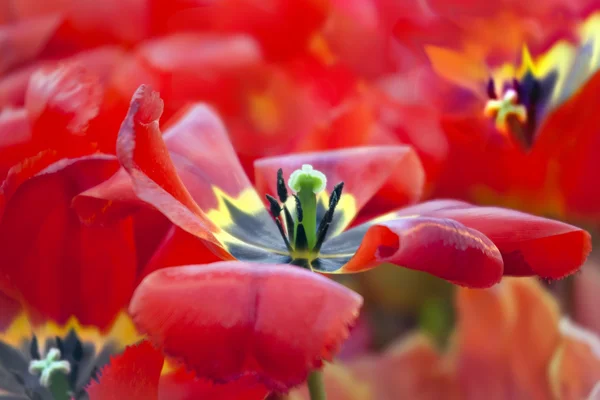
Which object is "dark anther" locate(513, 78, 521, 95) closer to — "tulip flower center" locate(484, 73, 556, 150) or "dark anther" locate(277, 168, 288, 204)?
"tulip flower center" locate(484, 73, 556, 150)

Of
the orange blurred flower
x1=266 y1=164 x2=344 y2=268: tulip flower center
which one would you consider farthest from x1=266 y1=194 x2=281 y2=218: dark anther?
the orange blurred flower

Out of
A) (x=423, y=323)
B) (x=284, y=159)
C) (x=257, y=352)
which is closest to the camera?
(x=257, y=352)

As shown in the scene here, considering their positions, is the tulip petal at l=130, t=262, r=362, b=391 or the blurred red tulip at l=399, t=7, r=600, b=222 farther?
the blurred red tulip at l=399, t=7, r=600, b=222

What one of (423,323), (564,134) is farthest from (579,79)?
(423,323)

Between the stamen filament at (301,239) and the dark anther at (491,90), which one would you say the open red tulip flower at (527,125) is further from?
the stamen filament at (301,239)

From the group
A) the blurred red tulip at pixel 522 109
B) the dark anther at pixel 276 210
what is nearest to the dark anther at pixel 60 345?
the dark anther at pixel 276 210

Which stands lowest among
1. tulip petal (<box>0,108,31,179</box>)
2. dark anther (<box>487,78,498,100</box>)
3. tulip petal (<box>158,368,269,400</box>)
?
tulip petal (<box>158,368,269,400</box>)

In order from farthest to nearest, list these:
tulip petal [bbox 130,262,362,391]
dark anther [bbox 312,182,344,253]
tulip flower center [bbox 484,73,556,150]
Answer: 1. tulip flower center [bbox 484,73,556,150]
2. dark anther [bbox 312,182,344,253]
3. tulip petal [bbox 130,262,362,391]

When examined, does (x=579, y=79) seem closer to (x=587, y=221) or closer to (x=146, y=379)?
(x=587, y=221)

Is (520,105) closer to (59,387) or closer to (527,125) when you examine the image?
(527,125)
